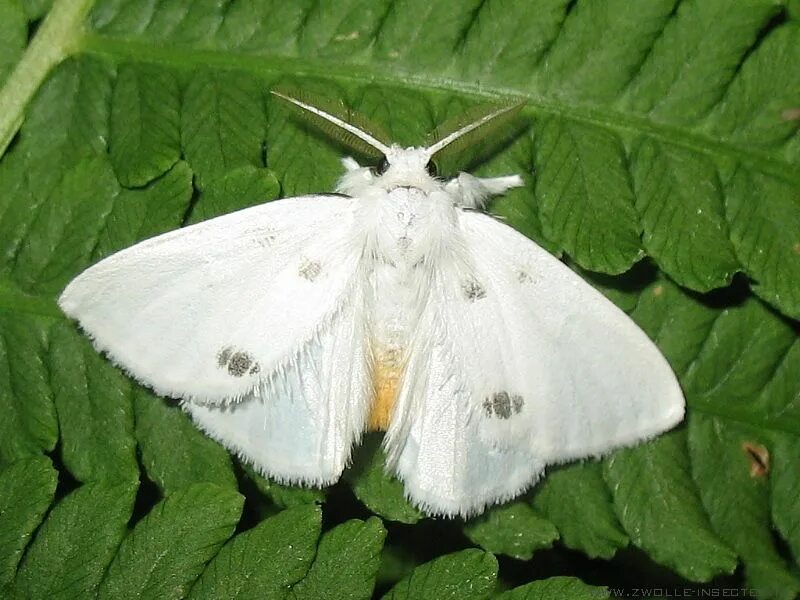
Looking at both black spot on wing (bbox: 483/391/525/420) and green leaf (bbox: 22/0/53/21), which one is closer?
black spot on wing (bbox: 483/391/525/420)

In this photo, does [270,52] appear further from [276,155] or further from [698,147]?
[698,147]

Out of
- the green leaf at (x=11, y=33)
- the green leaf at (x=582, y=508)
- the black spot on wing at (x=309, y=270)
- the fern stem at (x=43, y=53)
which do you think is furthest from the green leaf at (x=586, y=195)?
the green leaf at (x=11, y=33)

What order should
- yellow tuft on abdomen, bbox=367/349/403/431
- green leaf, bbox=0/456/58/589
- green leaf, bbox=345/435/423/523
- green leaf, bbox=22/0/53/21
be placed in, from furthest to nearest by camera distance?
green leaf, bbox=22/0/53/21 → yellow tuft on abdomen, bbox=367/349/403/431 → green leaf, bbox=345/435/423/523 → green leaf, bbox=0/456/58/589

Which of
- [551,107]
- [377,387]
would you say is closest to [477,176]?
[551,107]

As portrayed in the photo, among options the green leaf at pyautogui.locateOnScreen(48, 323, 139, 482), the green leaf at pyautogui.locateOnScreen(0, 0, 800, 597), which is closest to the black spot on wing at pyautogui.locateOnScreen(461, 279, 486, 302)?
the green leaf at pyautogui.locateOnScreen(0, 0, 800, 597)

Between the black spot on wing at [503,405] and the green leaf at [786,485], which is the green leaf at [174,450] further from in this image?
Result: the green leaf at [786,485]

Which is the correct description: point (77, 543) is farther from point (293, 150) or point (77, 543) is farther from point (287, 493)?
point (293, 150)

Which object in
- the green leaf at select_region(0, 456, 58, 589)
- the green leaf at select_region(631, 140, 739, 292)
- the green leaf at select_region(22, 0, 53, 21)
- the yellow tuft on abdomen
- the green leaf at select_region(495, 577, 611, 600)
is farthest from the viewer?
the green leaf at select_region(22, 0, 53, 21)

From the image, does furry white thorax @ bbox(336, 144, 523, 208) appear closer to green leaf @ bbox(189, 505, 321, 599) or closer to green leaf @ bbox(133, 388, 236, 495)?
green leaf @ bbox(133, 388, 236, 495)
